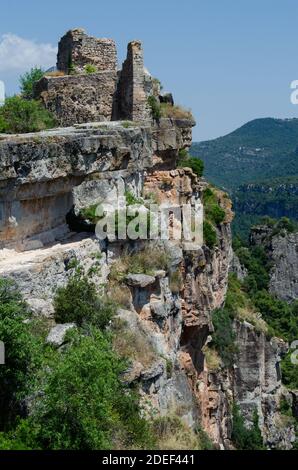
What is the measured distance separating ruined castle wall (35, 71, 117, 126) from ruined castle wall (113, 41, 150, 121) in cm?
54

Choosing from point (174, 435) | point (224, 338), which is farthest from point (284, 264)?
point (174, 435)

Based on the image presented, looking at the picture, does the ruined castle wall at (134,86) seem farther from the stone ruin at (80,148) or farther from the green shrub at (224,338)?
the green shrub at (224,338)

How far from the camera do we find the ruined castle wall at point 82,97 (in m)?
19.9

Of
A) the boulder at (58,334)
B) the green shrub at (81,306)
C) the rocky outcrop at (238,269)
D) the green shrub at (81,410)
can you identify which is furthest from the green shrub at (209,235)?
the rocky outcrop at (238,269)

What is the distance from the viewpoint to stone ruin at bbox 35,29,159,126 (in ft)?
63.0

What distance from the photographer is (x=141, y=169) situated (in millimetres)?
16016

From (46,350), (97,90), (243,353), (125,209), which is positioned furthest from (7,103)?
(243,353)

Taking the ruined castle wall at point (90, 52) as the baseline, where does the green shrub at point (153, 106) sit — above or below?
below

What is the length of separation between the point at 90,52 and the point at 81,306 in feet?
36.6

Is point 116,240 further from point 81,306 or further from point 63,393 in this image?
point 63,393

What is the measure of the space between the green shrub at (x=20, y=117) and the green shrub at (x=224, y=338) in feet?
32.1

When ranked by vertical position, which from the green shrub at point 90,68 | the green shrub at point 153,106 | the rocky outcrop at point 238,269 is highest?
the green shrub at point 90,68

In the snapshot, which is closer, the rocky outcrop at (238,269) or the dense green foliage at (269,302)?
the dense green foliage at (269,302)

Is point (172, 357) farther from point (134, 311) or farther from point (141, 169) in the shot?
point (141, 169)
